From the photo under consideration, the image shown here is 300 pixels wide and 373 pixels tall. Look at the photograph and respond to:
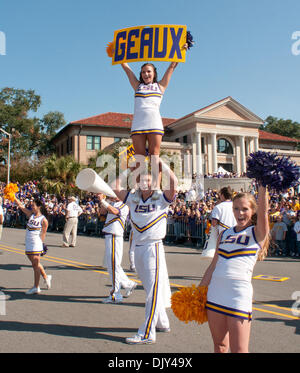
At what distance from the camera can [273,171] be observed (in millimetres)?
2613

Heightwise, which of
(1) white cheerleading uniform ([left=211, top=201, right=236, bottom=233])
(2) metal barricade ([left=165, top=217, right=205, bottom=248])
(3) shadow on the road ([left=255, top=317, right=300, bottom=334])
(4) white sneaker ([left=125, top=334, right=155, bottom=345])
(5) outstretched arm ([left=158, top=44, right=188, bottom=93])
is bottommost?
(3) shadow on the road ([left=255, top=317, right=300, bottom=334])

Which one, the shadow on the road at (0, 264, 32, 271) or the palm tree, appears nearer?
the shadow on the road at (0, 264, 32, 271)

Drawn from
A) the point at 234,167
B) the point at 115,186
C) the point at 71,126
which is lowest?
the point at 115,186

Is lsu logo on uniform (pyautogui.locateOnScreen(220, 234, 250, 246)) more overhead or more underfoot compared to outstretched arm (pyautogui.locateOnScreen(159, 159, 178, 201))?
more underfoot

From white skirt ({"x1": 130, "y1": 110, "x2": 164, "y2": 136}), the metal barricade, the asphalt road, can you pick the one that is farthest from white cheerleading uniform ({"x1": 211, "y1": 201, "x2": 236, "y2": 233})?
the metal barricade

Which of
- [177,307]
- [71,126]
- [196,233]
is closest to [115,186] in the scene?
[177,307]

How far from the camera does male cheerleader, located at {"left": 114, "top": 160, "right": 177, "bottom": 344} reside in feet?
13.0

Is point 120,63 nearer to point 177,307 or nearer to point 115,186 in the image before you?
point 115,186

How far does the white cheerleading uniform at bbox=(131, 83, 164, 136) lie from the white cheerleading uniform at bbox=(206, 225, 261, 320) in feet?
6.28

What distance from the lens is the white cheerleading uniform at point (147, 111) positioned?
4391 mm

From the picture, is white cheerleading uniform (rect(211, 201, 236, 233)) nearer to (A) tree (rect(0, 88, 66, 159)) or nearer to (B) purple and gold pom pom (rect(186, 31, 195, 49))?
(B) purple and gold pom pom (rect(186, 31, 195, 49))

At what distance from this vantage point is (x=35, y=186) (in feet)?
101

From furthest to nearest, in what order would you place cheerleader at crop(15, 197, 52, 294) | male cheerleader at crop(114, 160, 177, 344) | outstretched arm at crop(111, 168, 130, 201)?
cheerleader at crop(15, 197, 52, 294)
outstretched arm at crop(111, 168, 130, 201)
male cheerleader at crop(114, 160, 177, 344)

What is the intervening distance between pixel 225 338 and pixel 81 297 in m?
3.89
